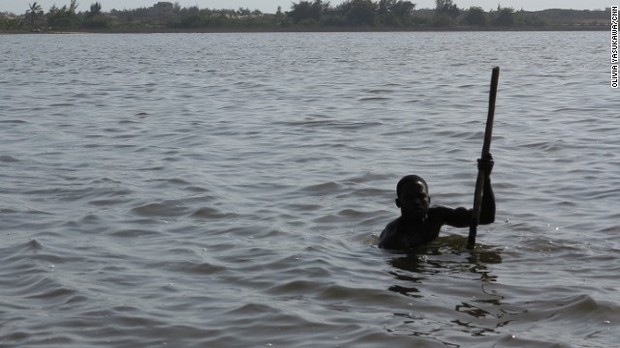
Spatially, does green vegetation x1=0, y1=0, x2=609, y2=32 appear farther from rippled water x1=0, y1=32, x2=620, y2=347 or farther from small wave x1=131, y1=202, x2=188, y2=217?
small wave x1=131, y1=202, x2=188, y2=217

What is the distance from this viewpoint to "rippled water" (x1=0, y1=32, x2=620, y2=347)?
21.4ft

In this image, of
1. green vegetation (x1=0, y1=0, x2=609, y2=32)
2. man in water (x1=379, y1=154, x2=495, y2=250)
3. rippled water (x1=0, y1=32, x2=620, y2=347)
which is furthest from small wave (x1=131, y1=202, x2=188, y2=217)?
green vegetation (x1=0, y1=0, x2=609, y2=32)

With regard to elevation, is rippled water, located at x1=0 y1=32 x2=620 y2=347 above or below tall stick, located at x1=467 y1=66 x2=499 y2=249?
below

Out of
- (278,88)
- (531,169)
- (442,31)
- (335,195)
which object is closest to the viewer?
(335,195)

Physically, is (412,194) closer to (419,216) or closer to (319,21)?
(419,216)

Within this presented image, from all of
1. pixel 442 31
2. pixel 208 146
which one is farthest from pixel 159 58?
pixel 442 31

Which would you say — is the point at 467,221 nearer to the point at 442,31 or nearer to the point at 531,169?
the point at 531,169

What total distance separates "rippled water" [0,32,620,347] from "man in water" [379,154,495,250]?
0.12 meters

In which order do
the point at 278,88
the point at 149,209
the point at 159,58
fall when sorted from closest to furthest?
the point at 149,209 → the point at 278,88 → the point at 159,58

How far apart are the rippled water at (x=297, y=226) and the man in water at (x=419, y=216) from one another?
12 cm

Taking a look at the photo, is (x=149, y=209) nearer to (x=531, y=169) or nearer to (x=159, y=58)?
(x=531, y=169)

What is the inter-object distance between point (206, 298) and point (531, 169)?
5.99 meters

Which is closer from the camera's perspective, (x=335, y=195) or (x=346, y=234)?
(x=346, y=234)

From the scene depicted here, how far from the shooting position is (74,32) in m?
99.9
